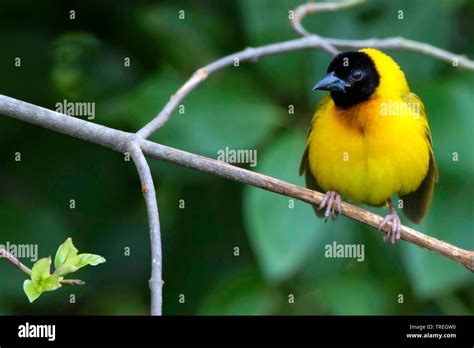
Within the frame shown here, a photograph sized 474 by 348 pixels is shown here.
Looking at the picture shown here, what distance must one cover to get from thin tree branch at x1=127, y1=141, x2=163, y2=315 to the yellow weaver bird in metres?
1.51

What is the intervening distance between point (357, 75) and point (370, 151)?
0.45 m

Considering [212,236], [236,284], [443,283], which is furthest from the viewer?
[212,236]

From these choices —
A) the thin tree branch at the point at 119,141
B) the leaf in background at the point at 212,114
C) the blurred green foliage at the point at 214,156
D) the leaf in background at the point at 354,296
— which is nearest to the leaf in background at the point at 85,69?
the blurred green foliage at the point at 214,156

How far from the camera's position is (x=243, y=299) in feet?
15.9

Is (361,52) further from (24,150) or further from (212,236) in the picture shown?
(24,150)

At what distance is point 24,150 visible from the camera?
17.9ft

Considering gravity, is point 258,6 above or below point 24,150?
above

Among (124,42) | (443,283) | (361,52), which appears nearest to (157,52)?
(124,42)

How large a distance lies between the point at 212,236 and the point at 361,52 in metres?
1.45

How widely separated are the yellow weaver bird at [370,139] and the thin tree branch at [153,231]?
4.94 ft

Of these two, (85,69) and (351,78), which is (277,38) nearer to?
(351,78)

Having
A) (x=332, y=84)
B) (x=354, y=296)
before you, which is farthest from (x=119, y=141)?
(x=354, y=296)

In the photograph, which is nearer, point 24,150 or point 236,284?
point 236,284

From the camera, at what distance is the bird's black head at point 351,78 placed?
15.0 feet
